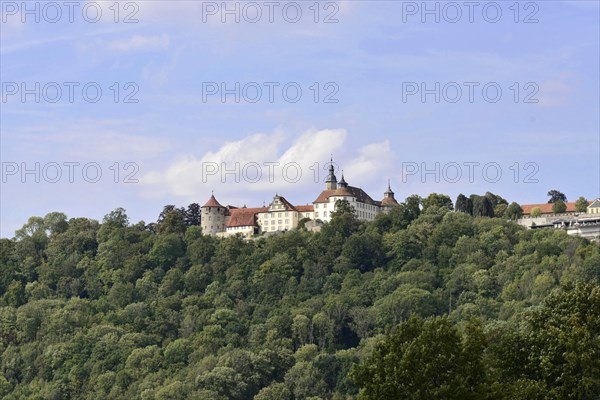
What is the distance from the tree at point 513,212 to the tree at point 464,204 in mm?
4009

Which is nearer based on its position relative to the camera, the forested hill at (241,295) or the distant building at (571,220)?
the forested hill at (241,295)

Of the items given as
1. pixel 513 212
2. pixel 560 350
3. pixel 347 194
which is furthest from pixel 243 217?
pixel 560 350

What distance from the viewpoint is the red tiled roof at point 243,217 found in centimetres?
15750

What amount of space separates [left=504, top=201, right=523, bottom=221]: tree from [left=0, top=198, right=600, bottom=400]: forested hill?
417cm

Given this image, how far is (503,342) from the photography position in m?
57.9

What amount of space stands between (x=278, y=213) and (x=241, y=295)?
560 inches

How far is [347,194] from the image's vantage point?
15625 centimetres

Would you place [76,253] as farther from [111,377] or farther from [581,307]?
[581,307]

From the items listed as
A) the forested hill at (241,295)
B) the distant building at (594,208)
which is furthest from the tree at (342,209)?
the distant building at (594,208)

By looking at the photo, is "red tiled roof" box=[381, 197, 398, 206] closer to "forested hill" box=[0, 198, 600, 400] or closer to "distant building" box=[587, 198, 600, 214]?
"forested hill" box=[0, 198, 600, 400]

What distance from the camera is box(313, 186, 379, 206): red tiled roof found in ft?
513

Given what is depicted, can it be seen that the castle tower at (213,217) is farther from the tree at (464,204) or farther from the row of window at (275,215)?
the tree at (464,204)

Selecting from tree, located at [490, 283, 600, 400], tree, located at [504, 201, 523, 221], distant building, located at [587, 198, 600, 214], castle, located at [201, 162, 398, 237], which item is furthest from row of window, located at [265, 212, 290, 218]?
tree, located at [490, 283, 600, 400]

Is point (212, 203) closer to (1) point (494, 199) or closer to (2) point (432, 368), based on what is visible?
(1) point (494, 199)
